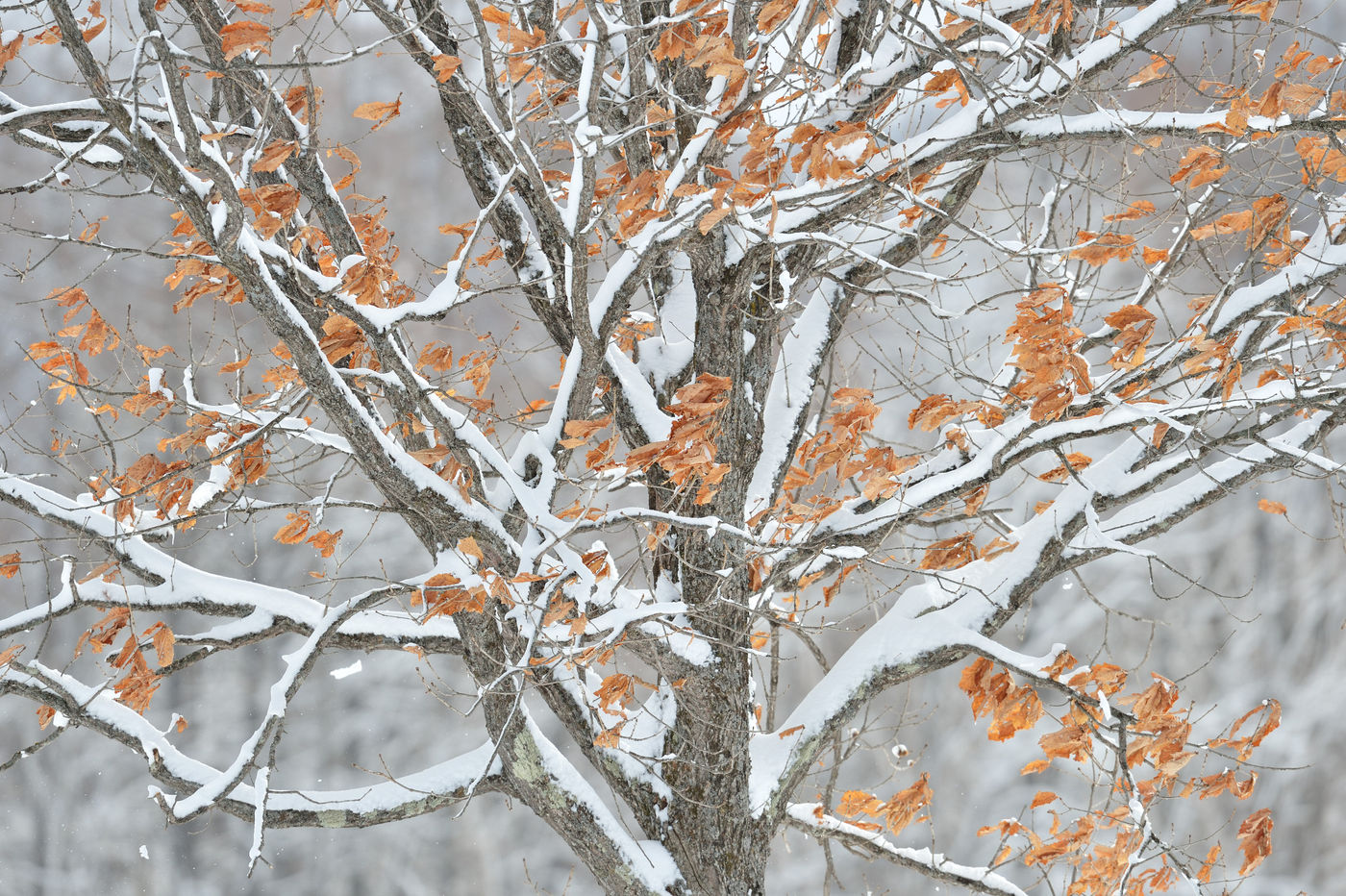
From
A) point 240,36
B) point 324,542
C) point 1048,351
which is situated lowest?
point 324,542

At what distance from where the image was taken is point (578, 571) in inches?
91.7

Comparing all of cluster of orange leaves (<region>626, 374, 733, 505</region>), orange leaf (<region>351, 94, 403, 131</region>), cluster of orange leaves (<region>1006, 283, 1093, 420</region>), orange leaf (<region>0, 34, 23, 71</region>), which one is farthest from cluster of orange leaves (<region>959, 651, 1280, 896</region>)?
orange leaf (<region>0, 34, 23, 71</region>)

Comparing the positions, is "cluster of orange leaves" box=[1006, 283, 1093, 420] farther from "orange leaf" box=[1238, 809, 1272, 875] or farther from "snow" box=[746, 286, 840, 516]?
"orange leaf" box=[1238, 809, 1272, 875]

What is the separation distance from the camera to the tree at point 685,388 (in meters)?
2.21

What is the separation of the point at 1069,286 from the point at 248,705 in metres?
8.22

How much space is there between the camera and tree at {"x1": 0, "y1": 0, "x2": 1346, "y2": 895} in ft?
7.27

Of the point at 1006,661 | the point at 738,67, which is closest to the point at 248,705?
the point at 1006,661

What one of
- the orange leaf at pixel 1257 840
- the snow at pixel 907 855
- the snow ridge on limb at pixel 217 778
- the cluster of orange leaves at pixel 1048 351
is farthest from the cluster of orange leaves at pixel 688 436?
the orange leaf at pixel 1257 840

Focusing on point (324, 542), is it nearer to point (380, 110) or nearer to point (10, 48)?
point (380, 110)

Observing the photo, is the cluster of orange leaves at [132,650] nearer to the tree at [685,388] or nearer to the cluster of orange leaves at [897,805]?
the tree at [685,388]

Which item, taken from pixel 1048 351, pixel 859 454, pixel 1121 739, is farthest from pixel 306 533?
pixel 1121 739

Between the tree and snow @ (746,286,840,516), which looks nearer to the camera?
the tree

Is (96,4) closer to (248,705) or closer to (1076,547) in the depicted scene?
(1076,547)

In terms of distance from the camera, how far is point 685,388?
7.11 feet
